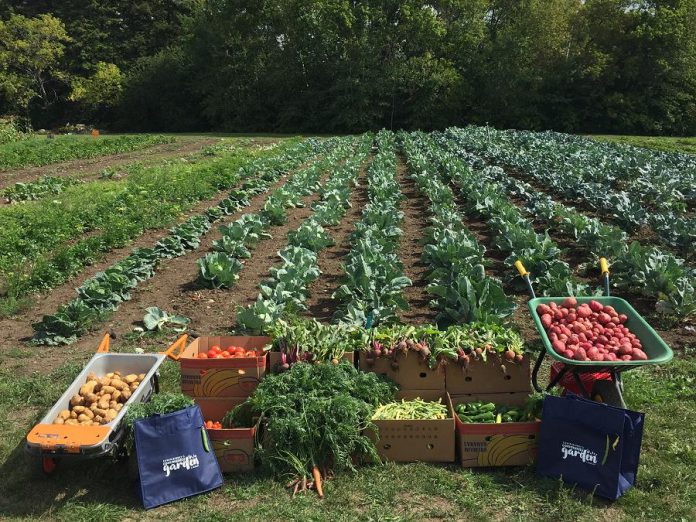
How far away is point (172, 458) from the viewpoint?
421cm

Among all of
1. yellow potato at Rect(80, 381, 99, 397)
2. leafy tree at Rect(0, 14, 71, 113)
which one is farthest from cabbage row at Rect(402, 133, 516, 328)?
leafy tree at Rect(0, 14, 71, 113)

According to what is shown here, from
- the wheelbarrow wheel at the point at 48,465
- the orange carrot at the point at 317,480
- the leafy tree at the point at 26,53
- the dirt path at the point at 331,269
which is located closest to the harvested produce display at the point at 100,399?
the wheelbarrow wheel at the point at 48,465

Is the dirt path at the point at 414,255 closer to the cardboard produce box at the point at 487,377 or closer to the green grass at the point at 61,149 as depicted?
the cardboard produce box at the point at 487,377

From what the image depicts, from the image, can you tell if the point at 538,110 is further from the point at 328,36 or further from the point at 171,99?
the point at 171,99

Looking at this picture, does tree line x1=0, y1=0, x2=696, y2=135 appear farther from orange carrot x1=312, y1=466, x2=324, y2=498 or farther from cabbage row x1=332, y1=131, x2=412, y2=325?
orange carrot x1=312, y1=466, x2=324, y2=498

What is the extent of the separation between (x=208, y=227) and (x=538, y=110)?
132ft

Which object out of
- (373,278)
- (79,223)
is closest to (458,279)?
(373,278)

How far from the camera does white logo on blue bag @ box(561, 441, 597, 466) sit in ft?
13.6

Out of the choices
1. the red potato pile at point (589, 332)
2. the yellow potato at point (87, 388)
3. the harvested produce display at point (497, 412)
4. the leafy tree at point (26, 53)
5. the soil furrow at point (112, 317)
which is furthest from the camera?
the leafy tree at point (26, 53)

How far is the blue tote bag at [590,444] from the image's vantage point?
4.05m

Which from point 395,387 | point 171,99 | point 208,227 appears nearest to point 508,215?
point 208,227

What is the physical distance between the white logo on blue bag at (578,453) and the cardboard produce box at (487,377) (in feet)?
2.69

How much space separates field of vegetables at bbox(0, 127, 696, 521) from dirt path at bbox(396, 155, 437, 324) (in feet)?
0.14

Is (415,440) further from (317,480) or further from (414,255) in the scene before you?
(414,255)
